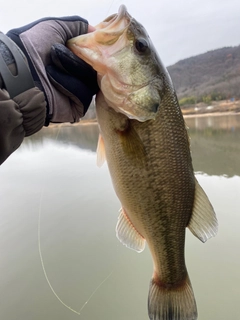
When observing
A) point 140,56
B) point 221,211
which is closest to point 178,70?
point 221,211

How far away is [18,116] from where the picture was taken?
2.76 feet

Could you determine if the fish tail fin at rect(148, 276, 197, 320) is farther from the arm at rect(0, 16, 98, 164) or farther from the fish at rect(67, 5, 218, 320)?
the arm at rect(0, 16, 98, 164)

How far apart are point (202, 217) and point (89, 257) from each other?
2100 mm

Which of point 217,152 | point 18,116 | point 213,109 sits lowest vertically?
point 213,109

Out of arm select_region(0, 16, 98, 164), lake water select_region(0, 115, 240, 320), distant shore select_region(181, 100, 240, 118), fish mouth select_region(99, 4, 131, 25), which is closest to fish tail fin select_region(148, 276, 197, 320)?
arm select_region(0, 16, 98, 164)

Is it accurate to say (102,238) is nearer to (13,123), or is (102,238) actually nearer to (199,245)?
(199,245)

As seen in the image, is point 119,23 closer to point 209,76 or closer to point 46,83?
point 46,83

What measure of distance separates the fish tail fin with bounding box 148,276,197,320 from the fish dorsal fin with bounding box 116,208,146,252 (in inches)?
8.4

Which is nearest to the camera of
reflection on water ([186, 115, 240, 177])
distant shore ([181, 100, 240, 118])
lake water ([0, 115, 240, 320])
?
lake water ([0, 115, 240, 320])

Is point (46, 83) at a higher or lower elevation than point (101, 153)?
higher

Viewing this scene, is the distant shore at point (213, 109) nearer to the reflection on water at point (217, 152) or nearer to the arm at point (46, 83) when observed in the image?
the reflection on water at point (217, 152)

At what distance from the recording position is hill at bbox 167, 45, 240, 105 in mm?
23278

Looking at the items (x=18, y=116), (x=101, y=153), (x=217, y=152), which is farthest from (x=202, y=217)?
(x=217, y=152)

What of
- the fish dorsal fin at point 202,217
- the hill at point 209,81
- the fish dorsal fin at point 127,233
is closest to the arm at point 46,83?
the fish dorsal fin at point 127,233
